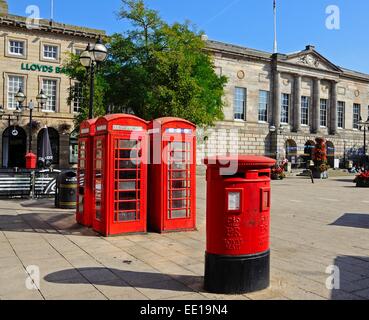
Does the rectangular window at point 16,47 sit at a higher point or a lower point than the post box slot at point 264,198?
higher

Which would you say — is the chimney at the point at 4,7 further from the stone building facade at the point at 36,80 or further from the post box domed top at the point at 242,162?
the post box domed top at the point at 242,162

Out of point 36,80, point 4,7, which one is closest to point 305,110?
point 36,80

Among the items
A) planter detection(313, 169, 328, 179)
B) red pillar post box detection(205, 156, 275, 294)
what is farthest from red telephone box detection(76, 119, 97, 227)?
planter detection(313, 169, 328, 179)

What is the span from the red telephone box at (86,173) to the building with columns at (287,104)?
33.1 metres

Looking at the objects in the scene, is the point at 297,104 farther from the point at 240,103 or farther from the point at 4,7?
the point at 4,7

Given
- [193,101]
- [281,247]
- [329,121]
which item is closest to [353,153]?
[329,121]

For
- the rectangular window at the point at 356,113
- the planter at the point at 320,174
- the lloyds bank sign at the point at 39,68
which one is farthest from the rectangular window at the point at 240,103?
the rectangular window at the point at 356,113

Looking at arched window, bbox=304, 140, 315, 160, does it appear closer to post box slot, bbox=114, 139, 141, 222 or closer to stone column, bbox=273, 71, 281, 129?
stone column, bbox=273, 71, 281, 129

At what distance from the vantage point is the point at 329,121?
54531 mm

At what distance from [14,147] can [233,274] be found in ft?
108

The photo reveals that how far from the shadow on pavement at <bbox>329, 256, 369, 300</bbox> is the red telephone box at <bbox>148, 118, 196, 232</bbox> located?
3.30 m

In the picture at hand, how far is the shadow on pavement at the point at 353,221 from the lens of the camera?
384 inches

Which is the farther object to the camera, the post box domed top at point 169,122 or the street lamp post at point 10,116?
the street lamp post at point 10,116

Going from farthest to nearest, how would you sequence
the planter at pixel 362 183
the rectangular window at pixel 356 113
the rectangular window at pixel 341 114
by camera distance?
the rectangular window at pixel 356 113
the rectangular window at pixel 341 114
the planter at pixel 362 183
